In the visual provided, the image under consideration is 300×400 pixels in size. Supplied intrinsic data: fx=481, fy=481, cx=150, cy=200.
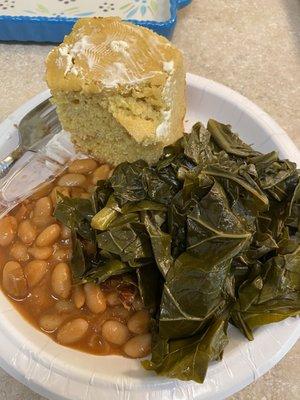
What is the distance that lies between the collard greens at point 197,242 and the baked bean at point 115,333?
9 cm

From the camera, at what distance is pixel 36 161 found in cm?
186

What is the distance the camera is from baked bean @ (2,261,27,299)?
5.09 feet

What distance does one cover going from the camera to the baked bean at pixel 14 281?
155 centimetres

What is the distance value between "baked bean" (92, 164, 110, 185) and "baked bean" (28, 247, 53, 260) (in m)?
0.32

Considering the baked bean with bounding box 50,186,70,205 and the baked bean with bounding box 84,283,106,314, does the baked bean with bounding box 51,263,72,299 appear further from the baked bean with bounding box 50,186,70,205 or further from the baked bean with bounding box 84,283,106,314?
the baked bean with bounding box 50,186,70,205

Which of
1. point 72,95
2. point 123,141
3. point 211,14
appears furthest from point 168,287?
point 211,14

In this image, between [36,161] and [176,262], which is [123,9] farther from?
[176,262]

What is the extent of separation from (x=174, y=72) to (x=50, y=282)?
2.76ft

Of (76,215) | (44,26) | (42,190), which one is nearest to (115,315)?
(76,215)

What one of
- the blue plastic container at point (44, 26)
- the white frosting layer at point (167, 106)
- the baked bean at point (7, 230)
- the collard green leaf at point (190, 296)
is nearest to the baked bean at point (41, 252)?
the baked bean at point (7, 230)

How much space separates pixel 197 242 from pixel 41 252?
1.79 ft

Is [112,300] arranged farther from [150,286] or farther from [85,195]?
[85,195]

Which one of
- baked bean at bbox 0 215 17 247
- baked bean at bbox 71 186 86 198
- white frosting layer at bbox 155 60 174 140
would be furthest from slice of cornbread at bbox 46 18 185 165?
baked bean at bbox 0 215 17 247

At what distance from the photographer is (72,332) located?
1.46m
